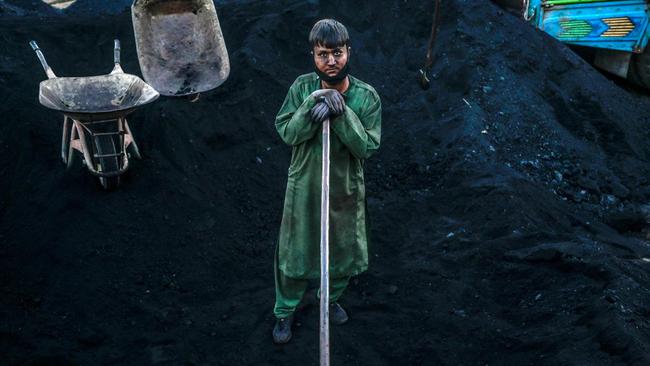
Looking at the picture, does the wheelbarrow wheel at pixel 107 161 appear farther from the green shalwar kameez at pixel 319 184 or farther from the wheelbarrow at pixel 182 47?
the green shalwar kameez at pixel 319 184

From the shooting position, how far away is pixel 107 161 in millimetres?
5039

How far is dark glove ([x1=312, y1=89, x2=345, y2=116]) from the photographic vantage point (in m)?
2.98

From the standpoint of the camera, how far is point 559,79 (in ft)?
23.9

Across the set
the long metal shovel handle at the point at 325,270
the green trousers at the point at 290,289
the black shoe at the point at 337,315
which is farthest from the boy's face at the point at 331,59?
the black shoe at the point at 337,315

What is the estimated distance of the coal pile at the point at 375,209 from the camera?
390 cm

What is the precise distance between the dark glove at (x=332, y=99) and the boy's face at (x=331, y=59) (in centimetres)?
16

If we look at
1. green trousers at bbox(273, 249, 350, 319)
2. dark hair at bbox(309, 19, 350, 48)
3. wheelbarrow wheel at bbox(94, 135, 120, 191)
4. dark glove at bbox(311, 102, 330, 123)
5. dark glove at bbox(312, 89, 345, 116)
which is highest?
dark hair at bbox(309, 19, 350, 48)

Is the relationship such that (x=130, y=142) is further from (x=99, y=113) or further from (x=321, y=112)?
Answer: (x=321, y=112)

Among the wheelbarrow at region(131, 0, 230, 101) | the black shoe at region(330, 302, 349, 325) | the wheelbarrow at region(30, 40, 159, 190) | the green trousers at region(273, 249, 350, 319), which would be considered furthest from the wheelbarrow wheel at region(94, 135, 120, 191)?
the black shoe at region(330, 302, 349, 325)

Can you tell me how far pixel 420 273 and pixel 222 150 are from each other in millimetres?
2207

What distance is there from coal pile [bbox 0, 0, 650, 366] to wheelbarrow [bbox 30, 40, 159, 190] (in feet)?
0.73

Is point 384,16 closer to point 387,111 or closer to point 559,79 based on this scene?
point 387,111

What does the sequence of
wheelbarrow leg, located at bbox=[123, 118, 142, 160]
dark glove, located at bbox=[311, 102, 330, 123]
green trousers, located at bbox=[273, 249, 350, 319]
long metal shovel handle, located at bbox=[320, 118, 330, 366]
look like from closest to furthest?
long metal shovel handle, located at bbox=[320, 118, 330, 366]
dark glove, located at bbox=[311, 102, 330, 123]
green trousers, located at bbox=[273, 249, 350, 319]
wheelbarrow leg, located at bbox=[123, 118, 142, 160]

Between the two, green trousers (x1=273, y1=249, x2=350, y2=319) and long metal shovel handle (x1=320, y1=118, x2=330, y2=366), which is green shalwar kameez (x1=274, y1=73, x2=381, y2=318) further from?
long metal shovel handle (x1=320, y1=118, x2=330, y2=366)
